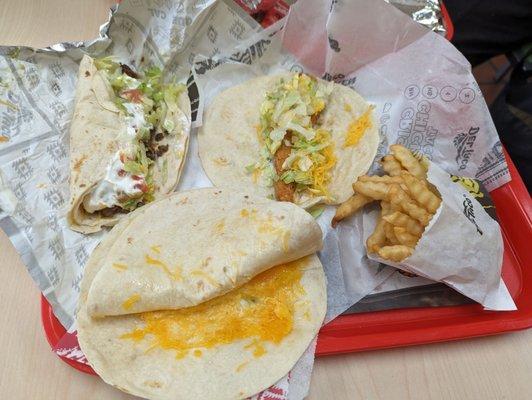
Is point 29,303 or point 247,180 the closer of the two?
point 29,303

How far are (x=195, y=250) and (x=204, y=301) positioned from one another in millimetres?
157

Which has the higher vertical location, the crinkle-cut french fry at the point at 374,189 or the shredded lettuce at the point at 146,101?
the shredded lettuce at the point at 146,101

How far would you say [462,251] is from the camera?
4.46 feet

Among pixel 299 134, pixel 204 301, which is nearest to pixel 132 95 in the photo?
pixel 299 134

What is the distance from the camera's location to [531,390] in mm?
1355

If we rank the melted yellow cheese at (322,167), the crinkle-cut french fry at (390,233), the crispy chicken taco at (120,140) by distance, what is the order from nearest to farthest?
the crinkle-cut french fry at (390,233), the crispy chicken taco at (120,140), the melted yellow cheese at (322,167)

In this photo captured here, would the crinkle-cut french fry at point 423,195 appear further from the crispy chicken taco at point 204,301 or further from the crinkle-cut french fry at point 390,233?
the crispy chicken taco at point 204,301

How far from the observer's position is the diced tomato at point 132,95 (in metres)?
1.80

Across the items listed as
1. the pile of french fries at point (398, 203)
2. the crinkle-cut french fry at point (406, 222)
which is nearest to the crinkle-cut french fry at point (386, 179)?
the pile of french fries at point (398, 203)

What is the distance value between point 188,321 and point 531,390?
1.01m

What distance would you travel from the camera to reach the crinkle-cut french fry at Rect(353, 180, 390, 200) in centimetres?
144

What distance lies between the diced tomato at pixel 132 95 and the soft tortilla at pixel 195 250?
0.49 m

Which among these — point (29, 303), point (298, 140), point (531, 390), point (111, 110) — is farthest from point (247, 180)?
point (531, 390)

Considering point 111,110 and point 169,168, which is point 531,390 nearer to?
point 169,168
